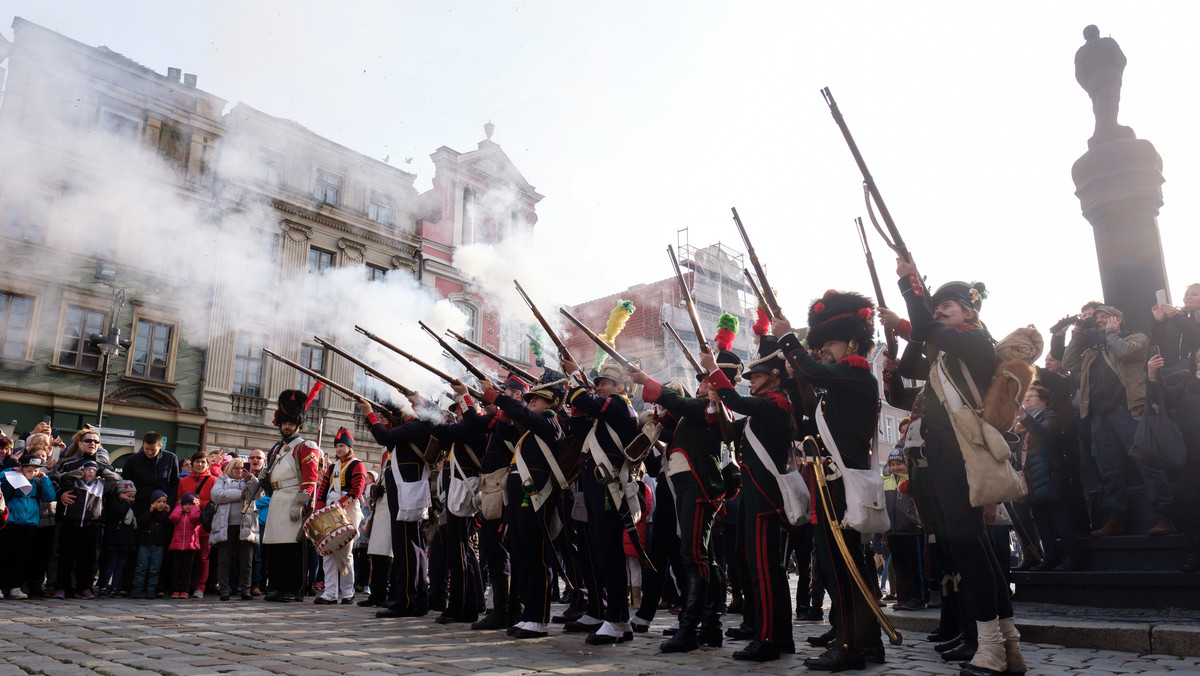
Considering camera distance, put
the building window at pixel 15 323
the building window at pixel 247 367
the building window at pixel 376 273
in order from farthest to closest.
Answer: the building window at pixel 376 273 → the building window at pixel 247 367 → the building window at pixel 15 323

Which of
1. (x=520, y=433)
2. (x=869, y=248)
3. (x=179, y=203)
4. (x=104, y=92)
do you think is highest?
(x=104, y=92)

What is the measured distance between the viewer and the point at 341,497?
9461 millimetres

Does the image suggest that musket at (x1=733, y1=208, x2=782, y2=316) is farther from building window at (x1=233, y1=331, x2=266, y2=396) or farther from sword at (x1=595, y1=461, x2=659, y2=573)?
building window at (x1=233, y1=331, x2=266, y2=396)

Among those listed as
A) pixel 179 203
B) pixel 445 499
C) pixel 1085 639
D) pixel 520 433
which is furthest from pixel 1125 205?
pixel 179 203

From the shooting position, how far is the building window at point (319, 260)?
24.5 m

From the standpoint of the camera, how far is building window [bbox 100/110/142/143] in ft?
64.9

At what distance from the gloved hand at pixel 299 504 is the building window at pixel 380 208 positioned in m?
18.7

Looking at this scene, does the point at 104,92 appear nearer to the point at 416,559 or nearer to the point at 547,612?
the point at 416,559

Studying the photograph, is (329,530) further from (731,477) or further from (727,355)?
(727,355)

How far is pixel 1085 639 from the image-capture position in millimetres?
5484

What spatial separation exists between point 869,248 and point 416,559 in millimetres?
5223

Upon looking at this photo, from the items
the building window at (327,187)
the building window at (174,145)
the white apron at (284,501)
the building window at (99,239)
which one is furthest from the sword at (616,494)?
the building window at (327,187)

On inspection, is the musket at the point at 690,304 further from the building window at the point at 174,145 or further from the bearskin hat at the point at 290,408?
the building window at the point at 174,145

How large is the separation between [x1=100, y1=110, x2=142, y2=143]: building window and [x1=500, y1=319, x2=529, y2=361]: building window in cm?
1055
